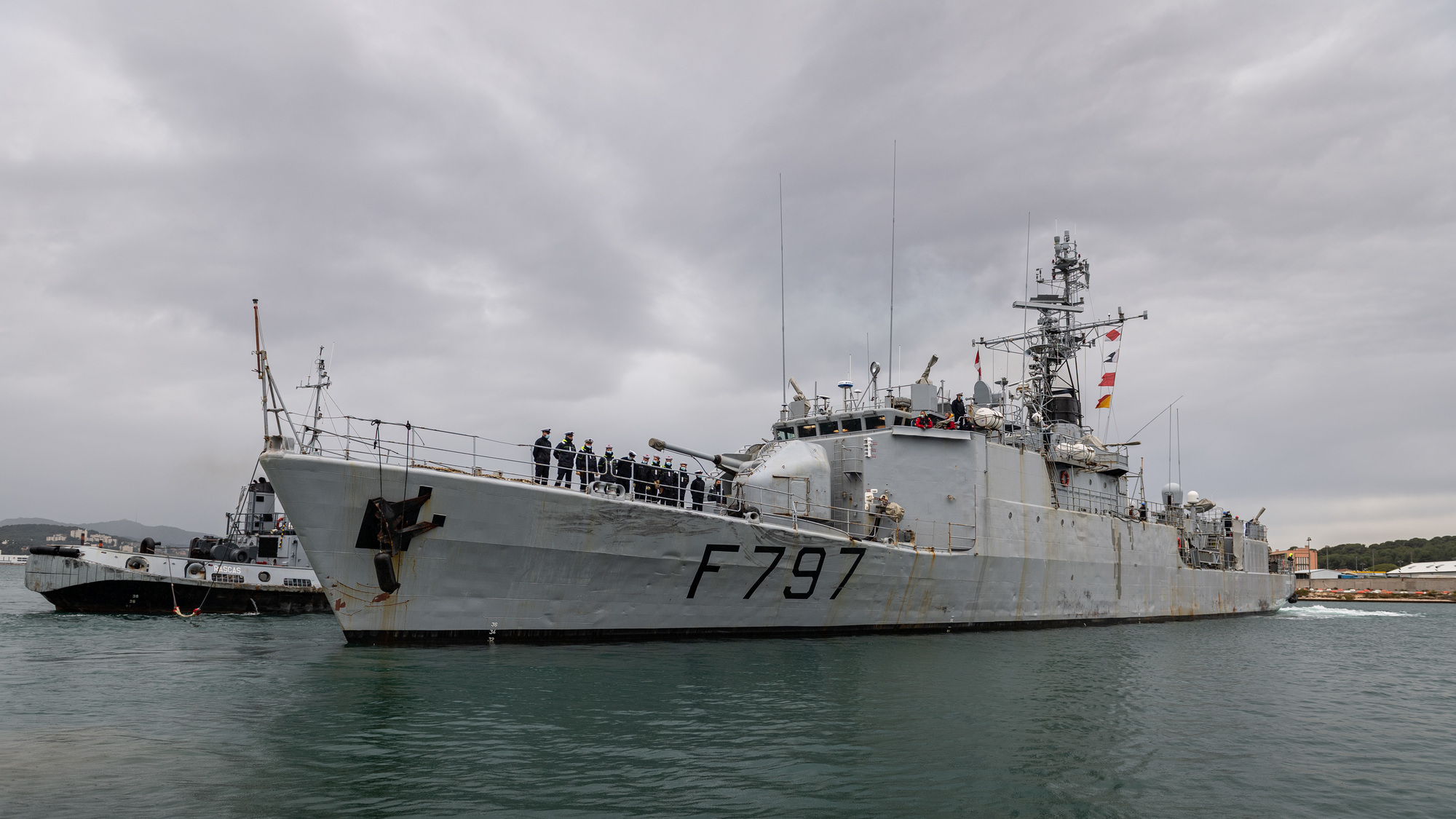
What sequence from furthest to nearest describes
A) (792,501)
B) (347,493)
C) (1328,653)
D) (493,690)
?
(1328,653) → (792,501) → (347,493) → (493,690)

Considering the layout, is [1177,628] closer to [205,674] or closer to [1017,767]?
[1017,767]

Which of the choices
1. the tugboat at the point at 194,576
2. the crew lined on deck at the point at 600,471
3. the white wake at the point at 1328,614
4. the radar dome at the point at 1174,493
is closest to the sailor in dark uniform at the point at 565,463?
the crew lined on deck at the point at 600,471

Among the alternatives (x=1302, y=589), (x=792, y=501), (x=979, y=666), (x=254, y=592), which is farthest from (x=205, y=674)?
(x=1302, y=589)

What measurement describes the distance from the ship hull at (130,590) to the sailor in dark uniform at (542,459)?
14.9m

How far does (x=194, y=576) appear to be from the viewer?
23984 mm

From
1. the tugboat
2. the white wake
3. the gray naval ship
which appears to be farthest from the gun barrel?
the white wake

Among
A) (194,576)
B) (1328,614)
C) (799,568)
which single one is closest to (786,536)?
(799,568)

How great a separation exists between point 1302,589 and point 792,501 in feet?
218

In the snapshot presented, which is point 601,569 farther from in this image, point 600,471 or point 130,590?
point 130,590

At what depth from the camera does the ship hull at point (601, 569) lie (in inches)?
519

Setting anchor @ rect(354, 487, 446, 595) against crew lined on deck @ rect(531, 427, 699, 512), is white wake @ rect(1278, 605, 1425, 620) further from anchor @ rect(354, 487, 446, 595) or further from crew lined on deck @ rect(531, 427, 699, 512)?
anchor @ rect(354, 487, 446, 595)

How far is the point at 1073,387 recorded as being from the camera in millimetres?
27875

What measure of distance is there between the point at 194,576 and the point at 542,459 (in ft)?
51.1

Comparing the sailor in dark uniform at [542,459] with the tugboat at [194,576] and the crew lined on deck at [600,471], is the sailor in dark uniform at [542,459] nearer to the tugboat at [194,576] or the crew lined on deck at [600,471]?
the crew lined on deck at [600,471]
